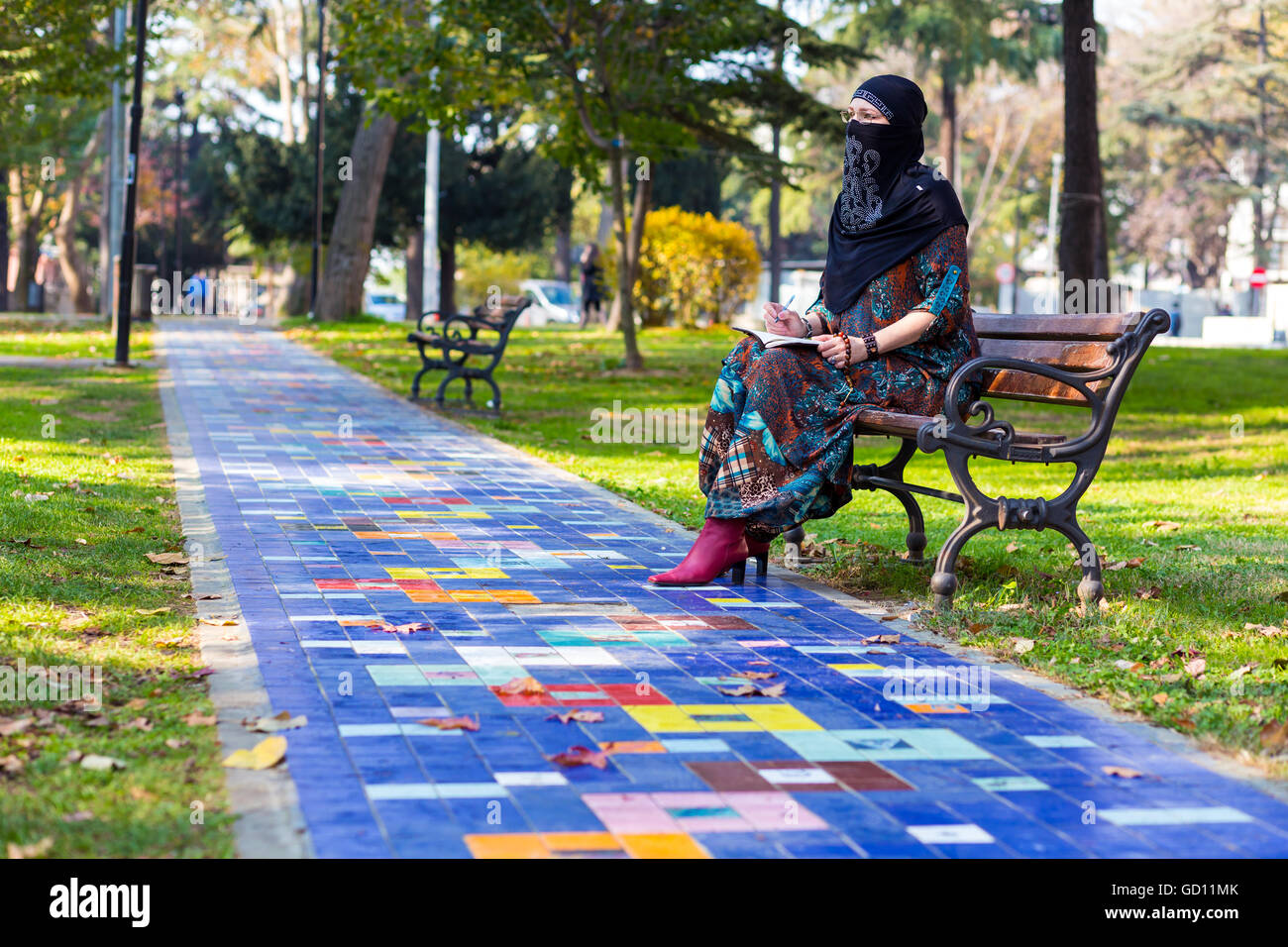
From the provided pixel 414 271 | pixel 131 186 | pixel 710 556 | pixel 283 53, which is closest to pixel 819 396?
pixel 710 556

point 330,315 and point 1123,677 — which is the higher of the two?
point 330,315

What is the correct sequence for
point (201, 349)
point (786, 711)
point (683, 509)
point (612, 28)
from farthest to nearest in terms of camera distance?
point (201, 349), point (612, 28), point (683, 509), point (786, 711)

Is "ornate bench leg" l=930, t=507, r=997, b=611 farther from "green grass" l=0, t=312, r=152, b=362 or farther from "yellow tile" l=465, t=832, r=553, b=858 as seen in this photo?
"green grass" l=0, t=312, r=152, b=362

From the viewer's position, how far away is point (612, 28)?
1508 cm

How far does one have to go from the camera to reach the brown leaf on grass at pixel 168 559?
5.64m

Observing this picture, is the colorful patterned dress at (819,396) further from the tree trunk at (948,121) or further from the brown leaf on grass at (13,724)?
the tree trunk at (948,121)

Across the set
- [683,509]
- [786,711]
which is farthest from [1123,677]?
[683,509]

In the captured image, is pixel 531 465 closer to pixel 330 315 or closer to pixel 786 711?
pixel 786 711

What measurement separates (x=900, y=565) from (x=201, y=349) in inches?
571

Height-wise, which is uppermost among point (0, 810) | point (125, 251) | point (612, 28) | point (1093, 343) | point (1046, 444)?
point (612, 28)

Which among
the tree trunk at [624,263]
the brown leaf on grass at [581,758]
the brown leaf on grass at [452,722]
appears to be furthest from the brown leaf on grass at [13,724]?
the tree trunk at [624,263]

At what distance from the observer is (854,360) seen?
5410mm

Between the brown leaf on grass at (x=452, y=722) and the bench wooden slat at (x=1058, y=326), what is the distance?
2.90 meters

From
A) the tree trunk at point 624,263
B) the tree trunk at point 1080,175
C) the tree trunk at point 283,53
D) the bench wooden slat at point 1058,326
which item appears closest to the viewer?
the bench wooden slat at point 1058,326
